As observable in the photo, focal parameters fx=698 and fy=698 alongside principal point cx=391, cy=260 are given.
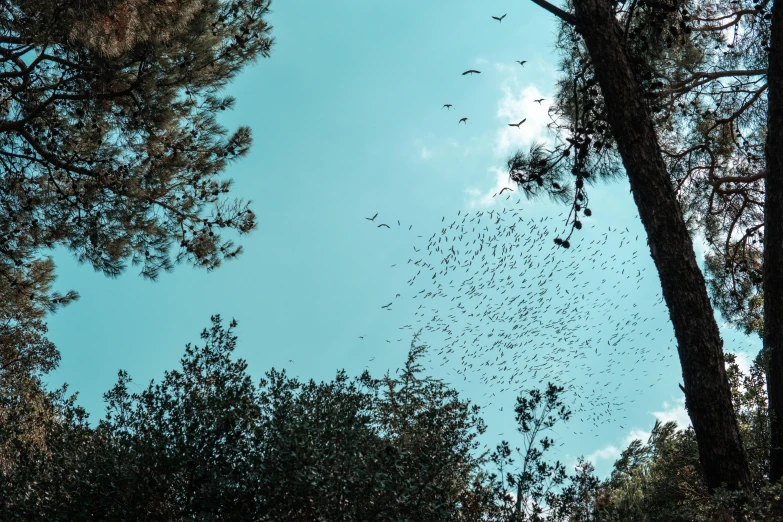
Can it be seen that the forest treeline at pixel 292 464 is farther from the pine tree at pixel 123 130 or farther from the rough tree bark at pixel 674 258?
the pine tree at pixel 123 130

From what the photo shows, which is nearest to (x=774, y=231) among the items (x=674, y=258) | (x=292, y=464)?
(x=674, y=258)

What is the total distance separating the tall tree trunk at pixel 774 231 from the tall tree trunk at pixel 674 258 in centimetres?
131

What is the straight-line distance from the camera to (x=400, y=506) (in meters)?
3.78

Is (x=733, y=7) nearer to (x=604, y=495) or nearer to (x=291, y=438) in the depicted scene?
(x=604, y=495)

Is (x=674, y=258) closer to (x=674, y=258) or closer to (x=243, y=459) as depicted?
(x=674, y=258)

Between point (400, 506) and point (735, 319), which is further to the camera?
point (735, 319)

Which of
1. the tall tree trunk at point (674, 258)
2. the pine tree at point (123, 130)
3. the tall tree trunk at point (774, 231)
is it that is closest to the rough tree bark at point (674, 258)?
the tall tree trunk at point (674, 258)

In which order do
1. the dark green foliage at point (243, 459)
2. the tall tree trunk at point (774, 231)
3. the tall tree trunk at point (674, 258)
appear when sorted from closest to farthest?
the dark green foliage at point (243, 459) < the tall tree trunk at point (674, 258) < the tall tree trunk at point (774, 231)

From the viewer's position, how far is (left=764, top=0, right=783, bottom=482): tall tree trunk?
5586 mm

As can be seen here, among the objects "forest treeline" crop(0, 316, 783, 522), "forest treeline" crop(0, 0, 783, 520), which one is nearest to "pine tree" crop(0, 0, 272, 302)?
"forest treeline" crop(0, 0, 783, 520)

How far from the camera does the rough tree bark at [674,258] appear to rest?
14.8ft

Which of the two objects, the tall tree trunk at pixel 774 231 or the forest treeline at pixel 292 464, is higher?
the tall tree trunk at pixel 774 231

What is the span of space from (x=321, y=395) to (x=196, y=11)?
4681 millimetres

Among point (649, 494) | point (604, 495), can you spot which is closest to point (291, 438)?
point (604, 495)
